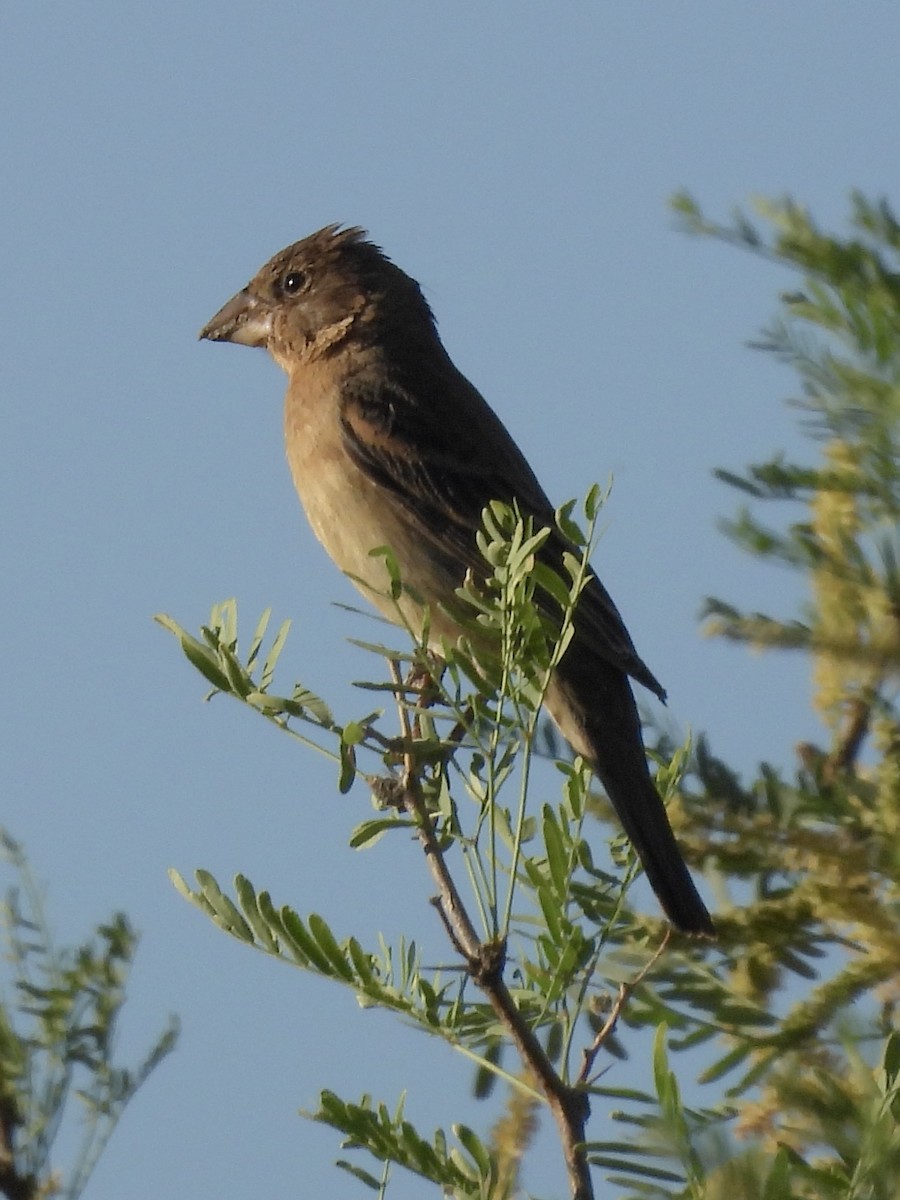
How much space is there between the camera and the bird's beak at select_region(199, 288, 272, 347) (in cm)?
593

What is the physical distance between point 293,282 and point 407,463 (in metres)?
1.20

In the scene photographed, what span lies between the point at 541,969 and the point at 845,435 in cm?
79

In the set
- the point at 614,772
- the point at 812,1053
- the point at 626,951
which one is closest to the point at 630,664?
the point at 614,772

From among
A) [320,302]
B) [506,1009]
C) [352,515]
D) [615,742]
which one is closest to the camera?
[506,1009]

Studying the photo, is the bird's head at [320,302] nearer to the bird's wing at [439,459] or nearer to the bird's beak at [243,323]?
the bird's beak at [243,323]

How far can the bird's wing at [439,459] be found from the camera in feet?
15.8

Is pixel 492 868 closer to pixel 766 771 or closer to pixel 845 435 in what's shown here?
pixel 766 771

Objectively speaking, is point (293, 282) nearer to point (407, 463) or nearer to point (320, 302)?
point (320, 302)

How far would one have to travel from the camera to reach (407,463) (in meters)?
5.02

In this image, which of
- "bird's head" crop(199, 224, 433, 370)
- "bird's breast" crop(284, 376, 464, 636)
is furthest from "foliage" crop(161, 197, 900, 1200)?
"bird's head" crop(199, 224, 433, 370)

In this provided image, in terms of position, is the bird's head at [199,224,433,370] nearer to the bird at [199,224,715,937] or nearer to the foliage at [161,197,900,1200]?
the bird at [199,224,715,937]

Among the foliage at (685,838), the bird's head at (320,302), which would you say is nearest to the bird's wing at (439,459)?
the bird's head at (320,302)

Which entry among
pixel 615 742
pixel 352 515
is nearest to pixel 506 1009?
pixel 615 742

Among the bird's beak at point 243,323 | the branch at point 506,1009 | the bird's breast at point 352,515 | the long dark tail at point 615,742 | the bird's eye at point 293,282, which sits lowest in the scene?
the branch at point 506,1009
